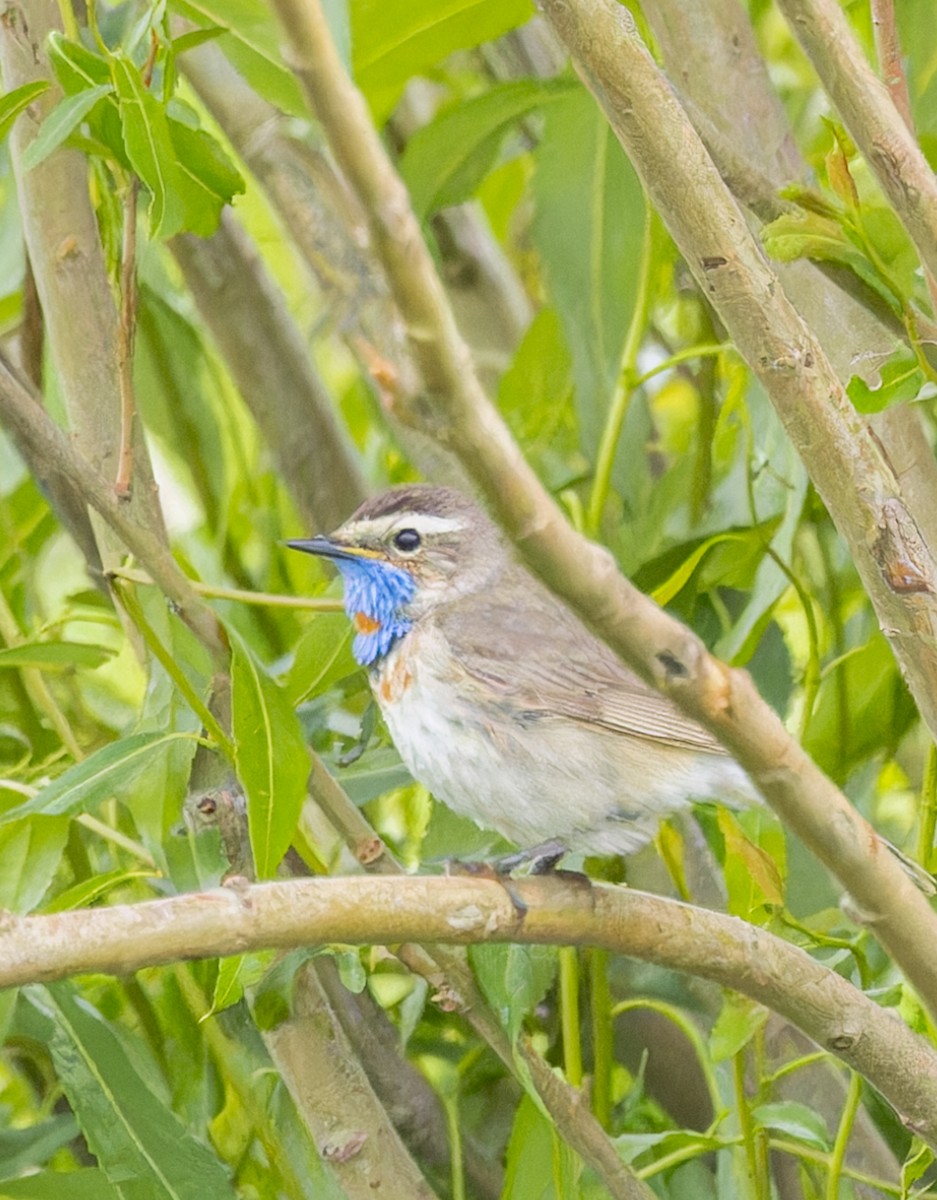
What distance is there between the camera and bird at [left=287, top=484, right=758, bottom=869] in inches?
77.9

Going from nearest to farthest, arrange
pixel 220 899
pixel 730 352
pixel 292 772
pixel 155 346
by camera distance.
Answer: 1. pixel 220 899
2. pixel 292 772
3. pixel 730 352
4. pixel 155 346

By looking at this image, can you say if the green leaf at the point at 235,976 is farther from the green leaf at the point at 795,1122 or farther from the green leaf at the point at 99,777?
the green leaf at the point at 795,1122

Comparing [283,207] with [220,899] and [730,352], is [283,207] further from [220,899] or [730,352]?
[220,899]

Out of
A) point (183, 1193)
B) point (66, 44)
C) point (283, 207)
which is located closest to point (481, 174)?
point (283, 207)

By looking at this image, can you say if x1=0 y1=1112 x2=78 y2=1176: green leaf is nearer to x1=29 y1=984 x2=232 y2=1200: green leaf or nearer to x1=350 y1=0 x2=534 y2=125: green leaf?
x1=29 y1=984 x2=232 y2=1200: green leaf

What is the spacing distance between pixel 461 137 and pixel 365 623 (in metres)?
0.65

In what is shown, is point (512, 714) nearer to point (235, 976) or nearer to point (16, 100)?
point (235, 976)

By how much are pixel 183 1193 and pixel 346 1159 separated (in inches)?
7.0

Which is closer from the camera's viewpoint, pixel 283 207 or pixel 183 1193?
pixel 183 1193

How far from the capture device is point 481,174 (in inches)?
87.4

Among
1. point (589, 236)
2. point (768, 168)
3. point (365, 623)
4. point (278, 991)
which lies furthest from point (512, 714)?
point (768, 168)

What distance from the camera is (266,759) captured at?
1556 millimetres

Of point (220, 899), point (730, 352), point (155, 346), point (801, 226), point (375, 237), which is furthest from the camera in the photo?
point (155, 346)

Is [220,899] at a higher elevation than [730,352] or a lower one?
A: lower
